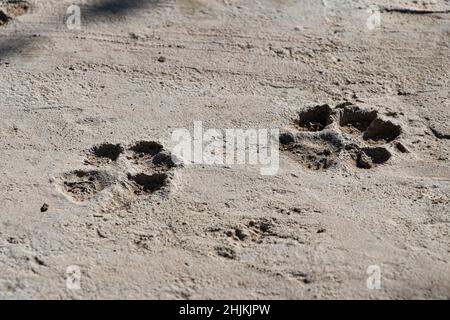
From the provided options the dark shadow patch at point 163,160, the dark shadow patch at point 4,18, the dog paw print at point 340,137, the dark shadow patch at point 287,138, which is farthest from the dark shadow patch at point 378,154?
the dark shadow patch at point 4,18

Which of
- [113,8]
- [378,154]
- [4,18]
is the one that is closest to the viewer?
[378,154]

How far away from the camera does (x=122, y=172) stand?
3.49 metres

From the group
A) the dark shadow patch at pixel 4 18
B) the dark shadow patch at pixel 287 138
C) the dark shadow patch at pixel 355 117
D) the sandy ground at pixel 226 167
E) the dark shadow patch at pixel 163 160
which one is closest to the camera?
the sandy ground at pixel 226 167

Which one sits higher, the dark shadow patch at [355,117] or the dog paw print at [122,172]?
the dark shadow patch at [355,117]

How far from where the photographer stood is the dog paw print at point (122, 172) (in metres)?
3.44

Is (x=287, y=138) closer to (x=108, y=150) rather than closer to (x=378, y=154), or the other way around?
(x=378, y=154)

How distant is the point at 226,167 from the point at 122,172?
45cm

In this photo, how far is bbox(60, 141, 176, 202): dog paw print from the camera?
11.3 ft

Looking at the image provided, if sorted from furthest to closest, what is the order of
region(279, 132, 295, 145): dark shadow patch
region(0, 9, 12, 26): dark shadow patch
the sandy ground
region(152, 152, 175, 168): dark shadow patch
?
region(0, 9, 12, 26): dark shadow patch → region(279, 132, 295, 145): dark shadow patch → region(152, 152, 175, 168): dark shadow patch → the sandy ground

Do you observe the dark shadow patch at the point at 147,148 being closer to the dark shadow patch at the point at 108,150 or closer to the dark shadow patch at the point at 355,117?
the dark shadow patch at the point at 108,150

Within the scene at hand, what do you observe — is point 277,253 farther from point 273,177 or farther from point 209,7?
point 209,7

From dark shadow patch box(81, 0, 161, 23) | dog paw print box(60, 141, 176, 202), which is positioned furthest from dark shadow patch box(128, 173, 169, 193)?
dark shadow patch box(81, 0, 161, 23)

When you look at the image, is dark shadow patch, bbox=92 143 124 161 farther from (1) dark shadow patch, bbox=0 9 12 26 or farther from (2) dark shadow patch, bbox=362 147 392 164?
(1) dark shadow patch, bbox=0 9 12 26

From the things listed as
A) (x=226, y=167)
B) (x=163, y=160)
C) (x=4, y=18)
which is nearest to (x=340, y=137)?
(x=226, y=167)
